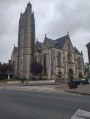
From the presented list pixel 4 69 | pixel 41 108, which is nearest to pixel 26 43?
pixel 4 69

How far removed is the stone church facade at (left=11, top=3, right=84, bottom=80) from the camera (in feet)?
170

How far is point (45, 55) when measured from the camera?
5350 cm

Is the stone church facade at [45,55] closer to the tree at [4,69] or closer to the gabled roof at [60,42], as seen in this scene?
the gabled roof at [60,42]

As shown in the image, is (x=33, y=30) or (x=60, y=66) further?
(x=33, y=30)

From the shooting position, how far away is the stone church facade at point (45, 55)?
51719 millimetres

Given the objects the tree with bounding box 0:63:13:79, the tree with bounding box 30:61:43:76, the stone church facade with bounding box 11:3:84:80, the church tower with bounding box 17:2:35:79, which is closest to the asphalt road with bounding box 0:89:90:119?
the tree with bounding box 30:61:43:76

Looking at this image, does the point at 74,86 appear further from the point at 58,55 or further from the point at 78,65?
the point at 78,65

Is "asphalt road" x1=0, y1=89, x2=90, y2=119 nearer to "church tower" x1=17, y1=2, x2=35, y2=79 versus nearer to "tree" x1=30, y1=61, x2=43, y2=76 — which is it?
"tree" x1=30, y1=61, x2=43, y2=76

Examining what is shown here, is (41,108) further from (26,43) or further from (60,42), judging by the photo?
(60,42)

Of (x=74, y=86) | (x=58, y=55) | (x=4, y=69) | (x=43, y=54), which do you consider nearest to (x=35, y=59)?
(x=43, y=54)

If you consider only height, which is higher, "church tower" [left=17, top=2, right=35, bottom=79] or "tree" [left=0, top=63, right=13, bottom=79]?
"church tower" [left=17, top=2, right=35, bottom=79]

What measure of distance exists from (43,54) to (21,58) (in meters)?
9.90

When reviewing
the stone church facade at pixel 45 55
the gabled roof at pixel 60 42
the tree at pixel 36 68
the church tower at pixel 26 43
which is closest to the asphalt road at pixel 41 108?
the tree at pixel 36 68

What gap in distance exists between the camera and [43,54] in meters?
54.4
